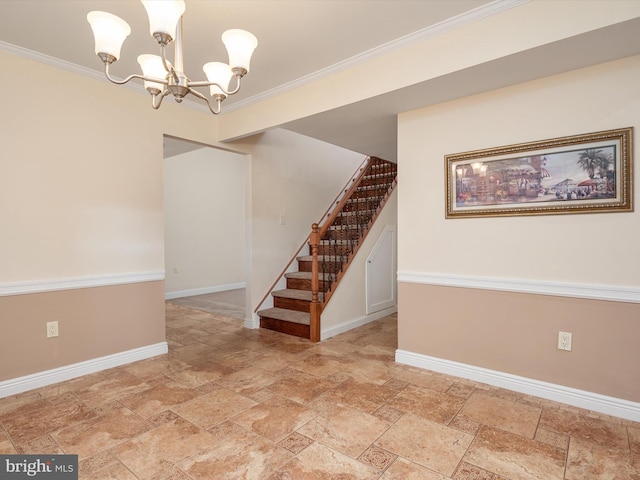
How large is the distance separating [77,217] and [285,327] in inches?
91.2

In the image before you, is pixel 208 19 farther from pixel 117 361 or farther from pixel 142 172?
pixel 117 361

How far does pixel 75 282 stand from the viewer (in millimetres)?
2771

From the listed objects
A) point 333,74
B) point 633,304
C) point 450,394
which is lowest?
point 450,394

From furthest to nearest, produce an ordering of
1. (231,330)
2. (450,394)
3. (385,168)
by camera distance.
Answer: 1. (385,168)
2. (231,330)
3. (450,394)

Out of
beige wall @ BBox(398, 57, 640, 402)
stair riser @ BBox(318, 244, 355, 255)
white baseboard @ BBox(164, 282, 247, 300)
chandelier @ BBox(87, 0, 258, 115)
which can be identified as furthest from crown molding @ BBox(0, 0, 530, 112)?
white baseboard @ BBox(164, 282, 247, 300)

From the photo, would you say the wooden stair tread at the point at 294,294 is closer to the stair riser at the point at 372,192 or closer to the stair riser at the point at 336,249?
the stair riser at the point at 336,249

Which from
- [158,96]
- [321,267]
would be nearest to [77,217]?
[158,96]

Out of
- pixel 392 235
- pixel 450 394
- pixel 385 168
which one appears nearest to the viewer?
pixel 450 394

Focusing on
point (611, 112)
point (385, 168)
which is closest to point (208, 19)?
point (611, 112)

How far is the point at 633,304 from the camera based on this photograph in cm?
209

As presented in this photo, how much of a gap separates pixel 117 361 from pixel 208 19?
112 inches

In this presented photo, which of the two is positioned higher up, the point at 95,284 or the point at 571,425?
the point at 95,284

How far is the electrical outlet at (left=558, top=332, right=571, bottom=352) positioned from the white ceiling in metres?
1.77

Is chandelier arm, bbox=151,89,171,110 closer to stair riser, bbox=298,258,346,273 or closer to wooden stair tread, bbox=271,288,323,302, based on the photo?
stair riser, bbox=298,258,346,273
